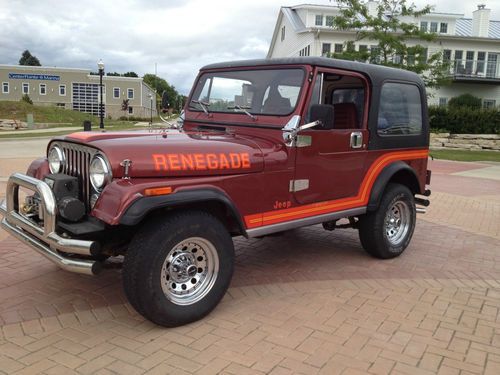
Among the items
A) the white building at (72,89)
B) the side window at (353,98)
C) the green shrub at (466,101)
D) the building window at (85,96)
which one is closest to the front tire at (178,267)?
the side window at (353,98)

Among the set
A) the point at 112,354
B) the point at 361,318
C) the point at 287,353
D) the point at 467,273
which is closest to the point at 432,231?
the point at 467,273

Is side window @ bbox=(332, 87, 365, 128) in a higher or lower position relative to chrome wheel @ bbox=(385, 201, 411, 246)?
higher

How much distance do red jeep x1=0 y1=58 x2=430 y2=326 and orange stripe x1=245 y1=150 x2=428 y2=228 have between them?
1 centimetres

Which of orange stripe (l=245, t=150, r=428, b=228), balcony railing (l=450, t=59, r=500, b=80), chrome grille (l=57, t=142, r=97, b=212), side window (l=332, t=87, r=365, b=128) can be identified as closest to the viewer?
chrome grille (l=57, t=142, r=97, b=212)

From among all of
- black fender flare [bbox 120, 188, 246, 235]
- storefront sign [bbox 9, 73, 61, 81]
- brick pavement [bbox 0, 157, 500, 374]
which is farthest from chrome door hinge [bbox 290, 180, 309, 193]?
storefront sign [bbox 9, 73, 61, 81]

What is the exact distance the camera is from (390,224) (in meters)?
5.49

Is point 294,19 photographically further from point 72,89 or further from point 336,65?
point 72,89

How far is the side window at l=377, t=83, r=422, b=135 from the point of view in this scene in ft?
16.5

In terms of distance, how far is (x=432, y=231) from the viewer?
6863 mm

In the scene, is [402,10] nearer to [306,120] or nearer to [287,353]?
[306,120]

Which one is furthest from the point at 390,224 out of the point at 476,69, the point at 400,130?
the point at 476,69

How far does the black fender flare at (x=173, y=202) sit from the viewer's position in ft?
10.0

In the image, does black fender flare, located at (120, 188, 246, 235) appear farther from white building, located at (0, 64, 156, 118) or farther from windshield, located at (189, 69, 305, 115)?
white building, located at (0, 64, 156, 118)

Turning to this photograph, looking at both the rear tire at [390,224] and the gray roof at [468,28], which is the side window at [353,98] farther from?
the gray roof at [468,28]
